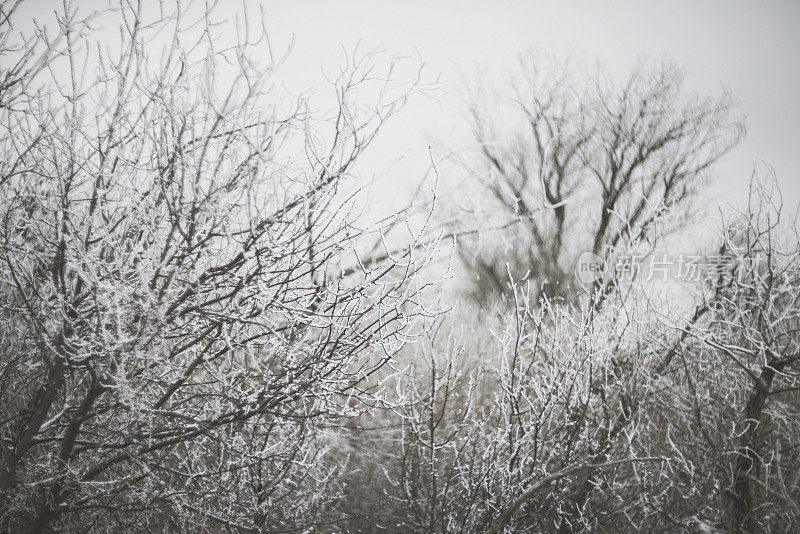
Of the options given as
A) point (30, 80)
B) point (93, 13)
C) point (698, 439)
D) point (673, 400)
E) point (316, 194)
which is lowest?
point (698, 439)

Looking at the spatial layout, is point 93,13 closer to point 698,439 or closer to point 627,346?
point 627,346

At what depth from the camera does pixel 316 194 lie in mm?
3600

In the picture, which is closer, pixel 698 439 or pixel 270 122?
pixel 270 122

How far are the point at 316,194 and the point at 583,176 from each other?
1398 cm

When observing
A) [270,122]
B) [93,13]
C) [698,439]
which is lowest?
[698,439]

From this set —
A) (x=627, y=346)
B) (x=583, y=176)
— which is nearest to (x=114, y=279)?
(x=627, y=346)

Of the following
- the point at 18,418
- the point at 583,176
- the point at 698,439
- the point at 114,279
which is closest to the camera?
the point at 114,279

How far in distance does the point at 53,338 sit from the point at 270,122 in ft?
6.90

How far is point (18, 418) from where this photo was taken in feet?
15.6

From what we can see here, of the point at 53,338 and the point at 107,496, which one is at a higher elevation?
the point at 53,338

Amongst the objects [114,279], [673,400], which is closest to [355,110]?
[114,279]

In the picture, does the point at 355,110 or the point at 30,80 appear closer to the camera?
the point at 355,110

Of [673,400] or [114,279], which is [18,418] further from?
[673,400]

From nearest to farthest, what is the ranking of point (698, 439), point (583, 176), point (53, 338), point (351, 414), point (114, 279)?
point (114, 279), point (53, 338), point (351, 414), point (698, 439), point (583, 176)
